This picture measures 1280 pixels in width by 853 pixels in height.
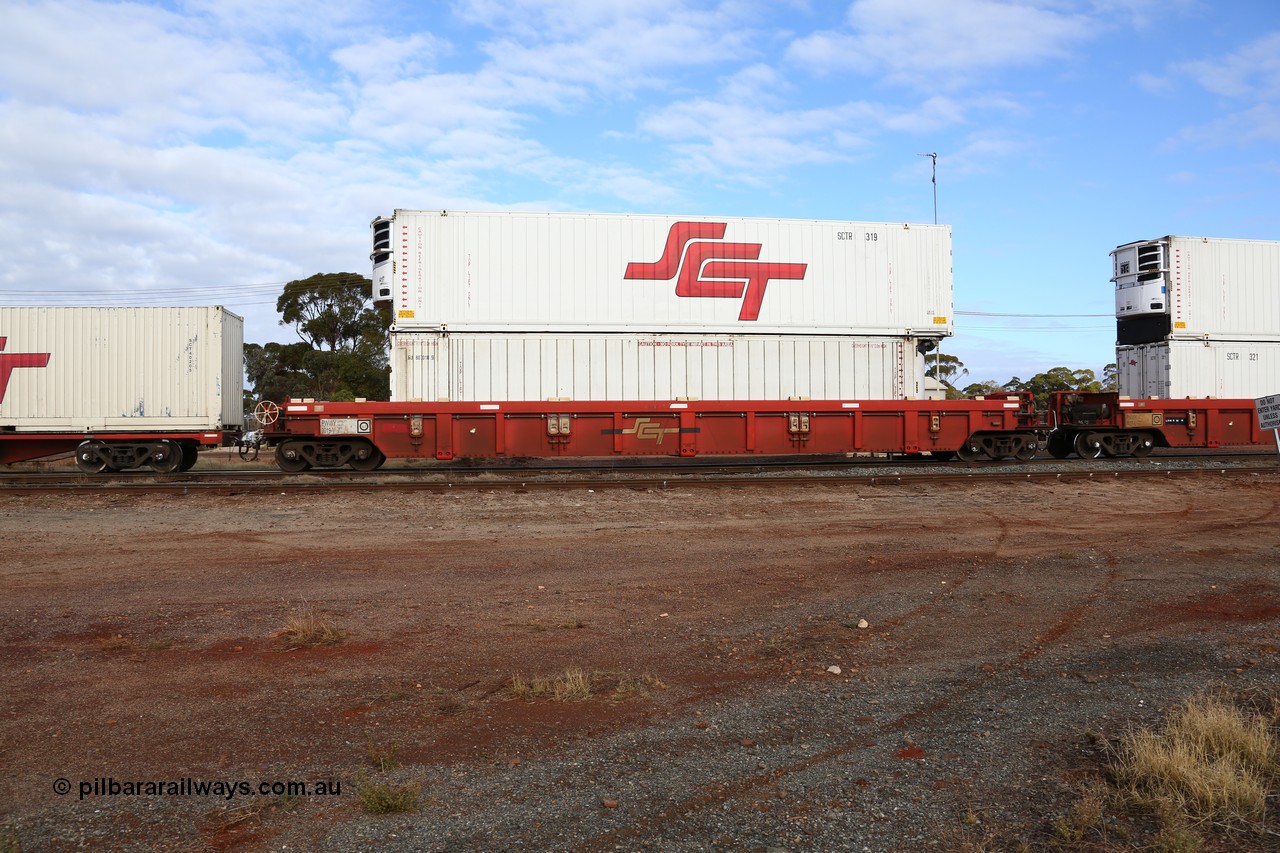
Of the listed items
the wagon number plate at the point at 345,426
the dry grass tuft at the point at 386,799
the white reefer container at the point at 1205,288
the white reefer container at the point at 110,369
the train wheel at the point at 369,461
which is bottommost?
the dry grass tuft at the point at 386,799

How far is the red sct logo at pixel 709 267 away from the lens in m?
16.2

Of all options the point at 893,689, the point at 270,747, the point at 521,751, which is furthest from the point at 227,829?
the point at 893,689

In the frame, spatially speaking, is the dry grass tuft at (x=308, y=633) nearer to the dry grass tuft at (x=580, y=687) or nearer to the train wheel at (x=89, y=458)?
the dry grass tuft at (x=580, y=687)

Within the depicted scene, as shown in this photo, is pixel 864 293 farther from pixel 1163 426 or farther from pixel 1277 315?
pixel 1277 315

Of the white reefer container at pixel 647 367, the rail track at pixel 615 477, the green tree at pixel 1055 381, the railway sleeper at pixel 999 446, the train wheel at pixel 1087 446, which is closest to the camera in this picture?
the rail track at pixel 615 477

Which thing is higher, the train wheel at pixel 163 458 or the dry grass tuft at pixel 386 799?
the train wheel at pixel 163 458

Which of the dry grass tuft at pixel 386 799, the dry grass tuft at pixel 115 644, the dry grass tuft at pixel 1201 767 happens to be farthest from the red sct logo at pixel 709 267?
the dry grass tuft at pixel 386 799

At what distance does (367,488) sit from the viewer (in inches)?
506

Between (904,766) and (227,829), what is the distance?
3.00 metres

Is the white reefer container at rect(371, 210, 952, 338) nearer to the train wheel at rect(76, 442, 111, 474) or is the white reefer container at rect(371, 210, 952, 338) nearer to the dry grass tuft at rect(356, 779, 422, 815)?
the train wheel at rect(76, 442, 111, 474)

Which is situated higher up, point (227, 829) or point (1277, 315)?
point (1277, 315)

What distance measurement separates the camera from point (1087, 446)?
696 inches

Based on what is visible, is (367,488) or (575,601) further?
(367,488)

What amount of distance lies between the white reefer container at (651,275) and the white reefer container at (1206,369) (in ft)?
16.9
